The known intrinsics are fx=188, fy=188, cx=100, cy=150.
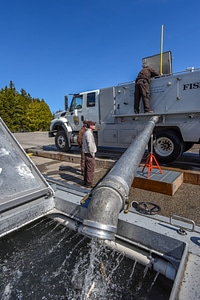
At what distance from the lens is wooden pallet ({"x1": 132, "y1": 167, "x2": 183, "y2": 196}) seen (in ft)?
14.6

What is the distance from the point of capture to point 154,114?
6.83m

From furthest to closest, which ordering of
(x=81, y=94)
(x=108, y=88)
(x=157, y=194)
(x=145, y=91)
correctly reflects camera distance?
(x=81, y=94) < (x=108, y=88) < (x=145, y=91) < (x=157, y=194)

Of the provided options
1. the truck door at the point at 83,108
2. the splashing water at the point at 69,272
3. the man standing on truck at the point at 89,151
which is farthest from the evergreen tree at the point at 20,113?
the splashing water at the point at 69,272

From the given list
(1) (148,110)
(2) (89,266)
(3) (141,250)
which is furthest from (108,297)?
(1) (148,110)

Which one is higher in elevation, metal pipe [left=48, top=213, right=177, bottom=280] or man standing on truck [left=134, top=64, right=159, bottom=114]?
man standing on truck [left=134, top=64, right=159, bottom=114]

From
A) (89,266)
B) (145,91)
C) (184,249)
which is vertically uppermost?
(145,91)

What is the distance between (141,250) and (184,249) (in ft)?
1.68

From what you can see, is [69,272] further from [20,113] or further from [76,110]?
[20,113]

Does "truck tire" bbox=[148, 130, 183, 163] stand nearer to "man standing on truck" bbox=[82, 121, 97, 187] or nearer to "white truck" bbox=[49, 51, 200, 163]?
"white truck" bbox=[49, 51, 200, 163]

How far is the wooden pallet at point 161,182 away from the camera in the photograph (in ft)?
14.6

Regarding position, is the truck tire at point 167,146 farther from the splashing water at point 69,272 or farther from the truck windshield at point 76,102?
the splashing water at point 69,272

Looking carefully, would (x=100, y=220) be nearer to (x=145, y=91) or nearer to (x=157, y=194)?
(x=157, y=194)

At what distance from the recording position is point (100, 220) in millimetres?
1543

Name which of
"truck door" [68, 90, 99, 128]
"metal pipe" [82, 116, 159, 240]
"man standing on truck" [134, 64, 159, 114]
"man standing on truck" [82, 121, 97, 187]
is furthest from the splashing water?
"truck door" [68, 90, 99, 128]
